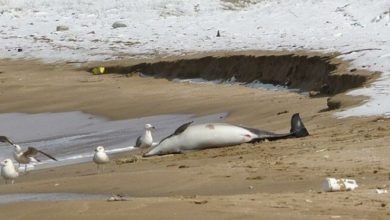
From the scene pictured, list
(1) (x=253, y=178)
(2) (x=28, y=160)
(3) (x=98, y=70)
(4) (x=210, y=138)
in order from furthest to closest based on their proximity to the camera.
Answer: (3) (x=98, y=70), (2) (x=28, y=160), (4) (x=210, y=138), (1) (x=253, y=178)

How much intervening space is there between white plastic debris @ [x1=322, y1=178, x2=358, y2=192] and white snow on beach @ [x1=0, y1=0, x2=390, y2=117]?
499 inches

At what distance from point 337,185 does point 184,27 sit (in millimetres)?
26167

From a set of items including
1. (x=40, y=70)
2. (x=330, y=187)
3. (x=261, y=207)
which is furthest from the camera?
(x=40, y=70)

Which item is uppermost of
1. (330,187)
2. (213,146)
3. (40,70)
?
(330,187)

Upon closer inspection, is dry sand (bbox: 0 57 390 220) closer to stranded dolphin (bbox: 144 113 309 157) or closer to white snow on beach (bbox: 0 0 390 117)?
stranded dolphin (bbox: 144 113 309 157)

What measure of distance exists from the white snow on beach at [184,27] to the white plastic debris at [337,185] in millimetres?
12666

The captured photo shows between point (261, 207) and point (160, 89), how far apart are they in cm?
1633

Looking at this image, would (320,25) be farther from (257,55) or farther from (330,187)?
(330,187)

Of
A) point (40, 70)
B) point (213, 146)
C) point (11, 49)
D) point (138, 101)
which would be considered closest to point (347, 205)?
point (213, 146)

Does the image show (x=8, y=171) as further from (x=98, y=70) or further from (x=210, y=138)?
(x=98, y=70)

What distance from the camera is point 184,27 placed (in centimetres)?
3341

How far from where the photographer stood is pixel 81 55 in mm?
30141

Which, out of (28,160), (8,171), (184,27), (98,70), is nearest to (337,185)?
(8,171)

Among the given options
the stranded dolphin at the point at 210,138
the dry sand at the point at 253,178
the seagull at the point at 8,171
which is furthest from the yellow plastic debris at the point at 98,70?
the seagull at the point at 8,171
